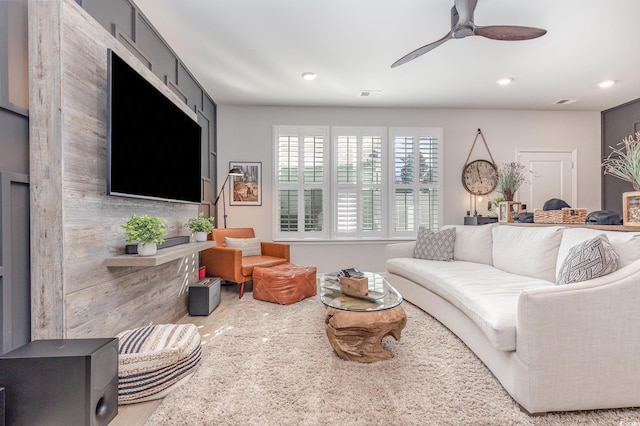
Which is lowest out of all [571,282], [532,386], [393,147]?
[532,386]

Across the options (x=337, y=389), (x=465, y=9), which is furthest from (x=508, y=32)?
(x=337, y=389)

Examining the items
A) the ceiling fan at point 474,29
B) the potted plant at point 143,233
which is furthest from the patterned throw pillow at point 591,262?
the potted plant at point 143,233

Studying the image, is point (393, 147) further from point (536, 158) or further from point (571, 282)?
point (571, 282)

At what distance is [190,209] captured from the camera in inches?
128

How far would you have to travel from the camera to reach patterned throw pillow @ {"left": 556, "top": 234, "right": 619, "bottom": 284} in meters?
1.61

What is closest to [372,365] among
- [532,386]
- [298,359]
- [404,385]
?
[404,385]

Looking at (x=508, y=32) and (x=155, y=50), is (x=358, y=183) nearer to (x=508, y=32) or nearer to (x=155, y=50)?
(x=508, y=32)

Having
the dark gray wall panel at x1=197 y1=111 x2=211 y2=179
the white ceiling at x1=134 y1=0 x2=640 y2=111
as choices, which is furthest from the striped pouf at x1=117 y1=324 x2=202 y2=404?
the dark gray wall panel at x1=197 y1=111 x2=211 y2=179

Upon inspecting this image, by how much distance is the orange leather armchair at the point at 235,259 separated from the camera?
3.38 m

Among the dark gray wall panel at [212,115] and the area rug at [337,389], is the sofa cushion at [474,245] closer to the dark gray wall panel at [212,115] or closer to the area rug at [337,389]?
the area rug at [337,389]

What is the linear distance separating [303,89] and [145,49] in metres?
1.93

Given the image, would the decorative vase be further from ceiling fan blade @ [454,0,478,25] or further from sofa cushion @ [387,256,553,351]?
ceiling fan blade @ [454,0,478,25]

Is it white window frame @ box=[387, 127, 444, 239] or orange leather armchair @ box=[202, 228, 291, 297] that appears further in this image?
white window frame @ box=[387, 127, 444, 239]

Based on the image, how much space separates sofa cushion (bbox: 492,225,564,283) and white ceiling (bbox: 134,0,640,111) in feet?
5.91
